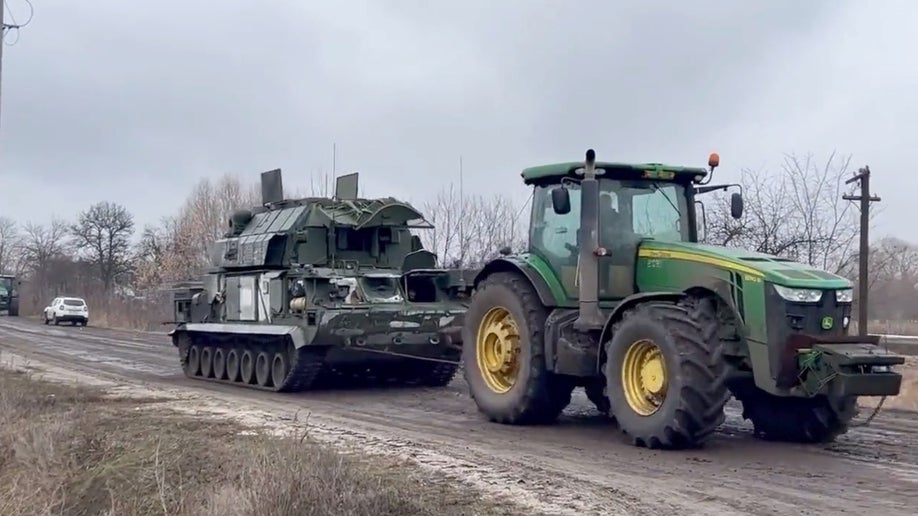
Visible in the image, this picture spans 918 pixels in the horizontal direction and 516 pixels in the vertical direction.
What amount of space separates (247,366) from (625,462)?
30.9ft

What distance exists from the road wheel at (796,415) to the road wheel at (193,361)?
35.5ft

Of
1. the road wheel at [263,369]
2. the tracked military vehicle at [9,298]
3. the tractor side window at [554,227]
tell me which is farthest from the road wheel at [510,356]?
the tracked military vehicle at [9,298]

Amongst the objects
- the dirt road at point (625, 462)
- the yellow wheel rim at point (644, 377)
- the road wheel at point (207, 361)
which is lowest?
the dirt road at point (625, 462)

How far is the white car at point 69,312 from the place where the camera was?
4584cm

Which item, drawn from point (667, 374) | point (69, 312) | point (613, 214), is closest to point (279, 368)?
point (613, 214)

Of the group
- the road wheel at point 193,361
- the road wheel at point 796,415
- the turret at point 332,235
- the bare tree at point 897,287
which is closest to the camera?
the road wheel at point 796,415

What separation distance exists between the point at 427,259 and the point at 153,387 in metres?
4.44

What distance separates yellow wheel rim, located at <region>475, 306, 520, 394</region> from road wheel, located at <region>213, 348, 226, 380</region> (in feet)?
24.1

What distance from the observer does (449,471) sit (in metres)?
8.32

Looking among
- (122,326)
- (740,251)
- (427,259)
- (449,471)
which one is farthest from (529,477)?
(122,326)

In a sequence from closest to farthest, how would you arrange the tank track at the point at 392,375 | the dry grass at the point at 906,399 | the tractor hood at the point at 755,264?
the tractor hood at the point at 755,264 < the dry grass at the point at 906,399 < the tank track at the point at 392,375

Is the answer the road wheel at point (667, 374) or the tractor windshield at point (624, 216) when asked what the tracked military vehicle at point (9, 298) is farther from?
the road wheel at point (667, 374)

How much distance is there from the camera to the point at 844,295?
9.19m

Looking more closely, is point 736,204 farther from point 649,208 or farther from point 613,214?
point 613,214
